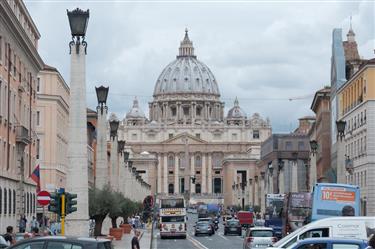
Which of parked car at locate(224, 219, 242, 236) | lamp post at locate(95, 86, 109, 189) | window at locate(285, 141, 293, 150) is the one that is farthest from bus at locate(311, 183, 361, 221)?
window at locate(285, 141, 293, 150)

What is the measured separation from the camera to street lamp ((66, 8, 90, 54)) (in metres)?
32.1

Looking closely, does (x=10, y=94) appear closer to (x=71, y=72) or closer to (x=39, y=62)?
(x=39, y=62)

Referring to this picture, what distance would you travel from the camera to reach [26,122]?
63375 mm

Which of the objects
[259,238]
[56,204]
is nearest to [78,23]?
[56,204]

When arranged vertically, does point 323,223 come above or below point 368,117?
below

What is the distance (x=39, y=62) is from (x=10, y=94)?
12643 mm

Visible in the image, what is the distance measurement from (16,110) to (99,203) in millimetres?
7972

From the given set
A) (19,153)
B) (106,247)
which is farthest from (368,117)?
(106,247)

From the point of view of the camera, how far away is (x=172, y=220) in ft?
271

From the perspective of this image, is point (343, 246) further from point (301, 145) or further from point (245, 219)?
point (301, 145)

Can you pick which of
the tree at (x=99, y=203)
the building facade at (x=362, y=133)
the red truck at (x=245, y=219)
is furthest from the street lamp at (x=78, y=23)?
the red truck at (x=245, y=219)

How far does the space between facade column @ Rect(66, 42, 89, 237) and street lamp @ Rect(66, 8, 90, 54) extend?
8.5 inches

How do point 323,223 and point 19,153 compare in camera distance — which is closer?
point 323,223

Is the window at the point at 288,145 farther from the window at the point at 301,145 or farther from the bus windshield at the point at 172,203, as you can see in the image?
the bus windshield at the point at 172,203
